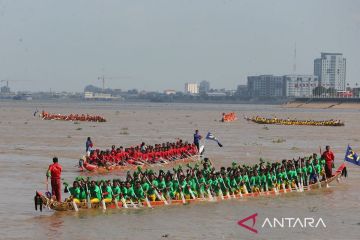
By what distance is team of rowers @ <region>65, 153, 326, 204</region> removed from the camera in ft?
98.9

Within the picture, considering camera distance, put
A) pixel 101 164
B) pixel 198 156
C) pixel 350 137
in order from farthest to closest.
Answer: pixel 350 137, pixel 198 156, pixel 101 164

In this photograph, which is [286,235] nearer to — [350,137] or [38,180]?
[38,180]

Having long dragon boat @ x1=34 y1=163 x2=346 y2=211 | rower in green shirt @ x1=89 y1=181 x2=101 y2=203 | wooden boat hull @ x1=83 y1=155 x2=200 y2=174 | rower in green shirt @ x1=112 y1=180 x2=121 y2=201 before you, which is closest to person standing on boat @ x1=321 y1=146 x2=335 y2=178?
long dragon boat @ x1=34 y1=163 x2=346 y2=211

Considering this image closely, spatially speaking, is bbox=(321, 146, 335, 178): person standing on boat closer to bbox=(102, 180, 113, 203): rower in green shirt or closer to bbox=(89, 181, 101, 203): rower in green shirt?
bbox=(102, 180, 113, 203): rower in green shirt

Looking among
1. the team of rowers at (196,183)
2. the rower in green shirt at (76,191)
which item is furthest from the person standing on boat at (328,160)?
the rower in green shirt at (76,191)

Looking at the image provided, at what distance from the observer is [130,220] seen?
2941 centimetres

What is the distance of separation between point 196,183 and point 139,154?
13317 millimetres

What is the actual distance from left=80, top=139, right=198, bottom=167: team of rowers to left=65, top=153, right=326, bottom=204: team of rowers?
9246mm

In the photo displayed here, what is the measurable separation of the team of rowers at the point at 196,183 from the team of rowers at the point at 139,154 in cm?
925

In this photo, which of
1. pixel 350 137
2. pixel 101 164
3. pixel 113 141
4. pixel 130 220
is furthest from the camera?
pixel 350 137

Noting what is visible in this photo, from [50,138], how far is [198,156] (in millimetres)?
25512

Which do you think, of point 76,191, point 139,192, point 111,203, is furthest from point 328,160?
point 76,191

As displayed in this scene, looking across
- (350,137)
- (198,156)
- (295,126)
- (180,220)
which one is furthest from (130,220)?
(295,126)

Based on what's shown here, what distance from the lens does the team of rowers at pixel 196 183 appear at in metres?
30.1
